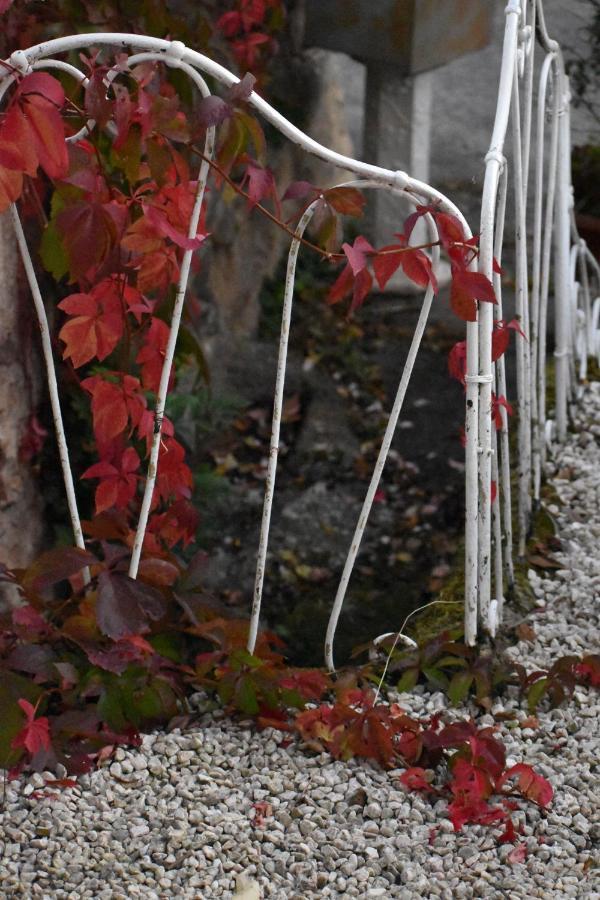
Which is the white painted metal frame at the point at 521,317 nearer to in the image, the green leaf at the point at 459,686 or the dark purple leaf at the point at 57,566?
the green leaf at the point at 459,686

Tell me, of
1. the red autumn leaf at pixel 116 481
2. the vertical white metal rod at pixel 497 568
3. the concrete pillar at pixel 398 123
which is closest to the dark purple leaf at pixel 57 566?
the red autumn leaf at pixel 116 481

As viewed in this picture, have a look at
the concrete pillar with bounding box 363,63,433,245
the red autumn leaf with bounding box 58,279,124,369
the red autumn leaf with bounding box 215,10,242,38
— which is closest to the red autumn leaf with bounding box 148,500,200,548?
the red autumn leaf with bounding box 58,279,124,369

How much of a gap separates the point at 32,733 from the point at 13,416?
0.91 metres

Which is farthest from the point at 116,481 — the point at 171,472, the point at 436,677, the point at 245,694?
the point at 436,677

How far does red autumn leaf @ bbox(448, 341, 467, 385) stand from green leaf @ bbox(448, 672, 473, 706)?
0.56 meters

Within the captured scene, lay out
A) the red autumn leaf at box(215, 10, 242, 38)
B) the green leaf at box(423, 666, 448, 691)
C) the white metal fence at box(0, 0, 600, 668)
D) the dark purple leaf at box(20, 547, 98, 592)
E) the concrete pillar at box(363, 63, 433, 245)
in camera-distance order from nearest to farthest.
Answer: the white metal fence at box(0, 0, 600, 668) → the dark purple leaf at box(20, 547, 98, 592) → the green leaf at box(423, 666, 448, 691) → the red autumn leaf at box(215, 10, 242, 38) → the concrete pillar at box(363, 63, 433, 245)

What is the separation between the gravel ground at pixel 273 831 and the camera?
5.35 feet

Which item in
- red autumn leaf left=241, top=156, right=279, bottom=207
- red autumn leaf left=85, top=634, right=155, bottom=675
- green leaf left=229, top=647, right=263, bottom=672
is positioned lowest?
green leaf left=229, top=647, right=263, bottom=672

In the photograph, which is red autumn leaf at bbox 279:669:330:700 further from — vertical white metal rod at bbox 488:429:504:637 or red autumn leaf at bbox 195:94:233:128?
red autumn leaf at bbox 195:94:233:128

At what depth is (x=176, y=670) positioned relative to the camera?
6.73ft

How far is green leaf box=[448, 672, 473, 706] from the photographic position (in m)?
2.04

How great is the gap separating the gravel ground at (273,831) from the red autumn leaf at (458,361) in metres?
0.66

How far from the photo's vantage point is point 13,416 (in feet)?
8.07

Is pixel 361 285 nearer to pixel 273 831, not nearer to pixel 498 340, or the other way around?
pixel 498 340
